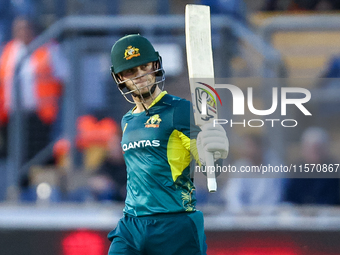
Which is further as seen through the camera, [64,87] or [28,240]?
[64,87]

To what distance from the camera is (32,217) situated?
12.3 ft

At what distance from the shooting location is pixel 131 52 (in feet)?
8.80

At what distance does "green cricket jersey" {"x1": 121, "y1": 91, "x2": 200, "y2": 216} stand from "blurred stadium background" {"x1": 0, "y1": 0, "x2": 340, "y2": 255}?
111 cm

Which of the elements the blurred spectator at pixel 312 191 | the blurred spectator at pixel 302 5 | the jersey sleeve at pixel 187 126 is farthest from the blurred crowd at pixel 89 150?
the jersey sleeve at pixel 187 126

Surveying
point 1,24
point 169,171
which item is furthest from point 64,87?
point 169,171

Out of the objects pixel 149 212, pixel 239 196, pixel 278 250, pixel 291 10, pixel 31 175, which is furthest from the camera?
pixel 291 10

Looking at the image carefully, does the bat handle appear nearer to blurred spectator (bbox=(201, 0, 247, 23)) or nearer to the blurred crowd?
the blurred crowd

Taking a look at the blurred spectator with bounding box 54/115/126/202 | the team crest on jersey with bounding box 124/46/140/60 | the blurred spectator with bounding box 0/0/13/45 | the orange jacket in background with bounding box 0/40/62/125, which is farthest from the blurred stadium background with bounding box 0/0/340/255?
the team crest on jersey with bounding box 124/46/140/60

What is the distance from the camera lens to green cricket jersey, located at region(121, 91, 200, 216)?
2.59 m

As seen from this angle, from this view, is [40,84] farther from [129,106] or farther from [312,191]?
[312,191]

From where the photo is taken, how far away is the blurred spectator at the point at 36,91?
4426 millimetres

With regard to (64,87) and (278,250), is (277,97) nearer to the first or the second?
(278,250)

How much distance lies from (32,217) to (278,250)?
181 centimetres

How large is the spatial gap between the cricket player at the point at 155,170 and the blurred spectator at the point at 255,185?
131 cm
